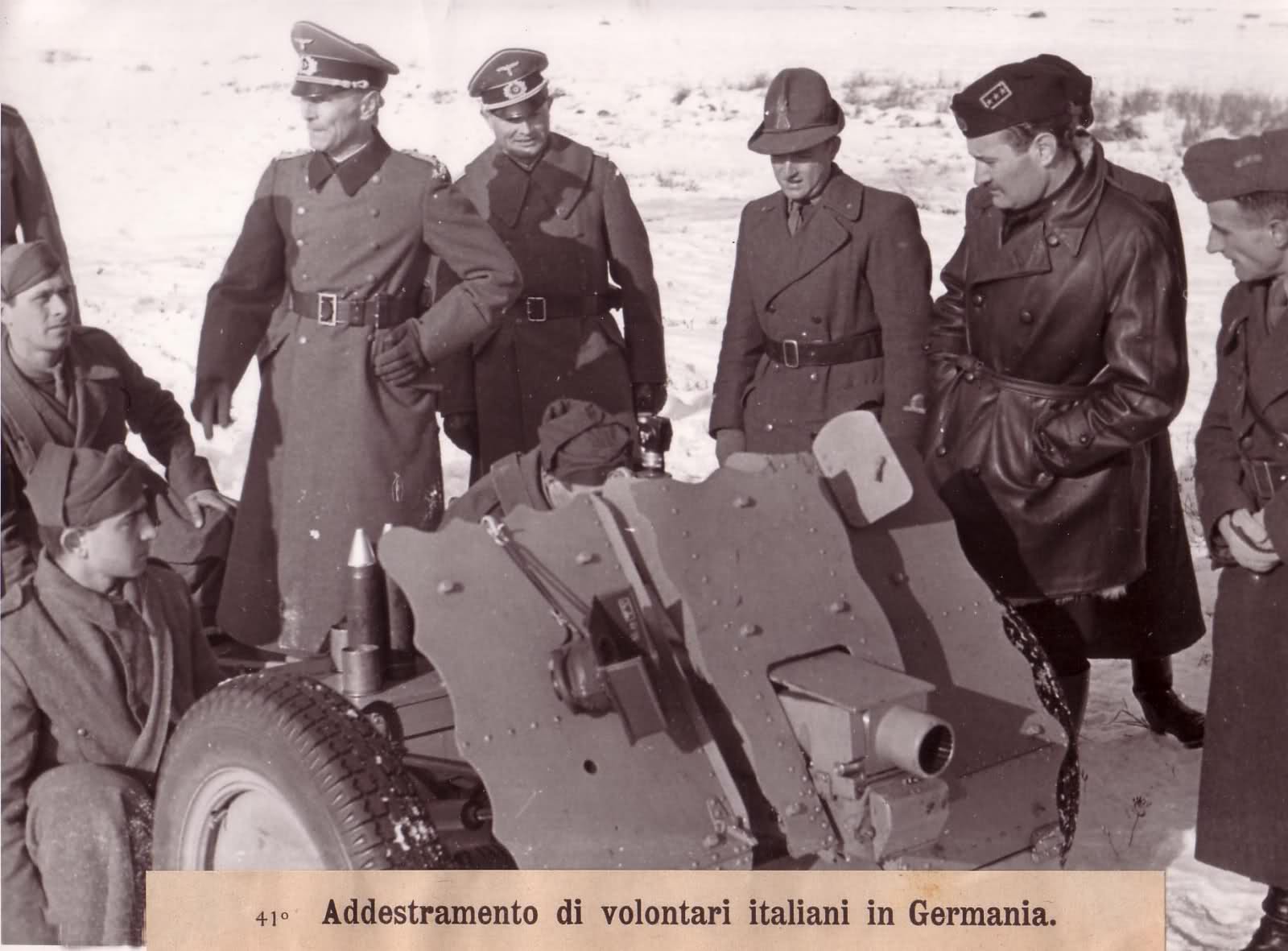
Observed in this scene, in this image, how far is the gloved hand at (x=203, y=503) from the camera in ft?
13.7

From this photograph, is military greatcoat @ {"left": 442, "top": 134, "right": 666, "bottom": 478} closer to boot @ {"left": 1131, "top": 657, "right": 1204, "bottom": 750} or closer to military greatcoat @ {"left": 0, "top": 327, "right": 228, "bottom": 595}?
military greatcoat @ {"left": 0, "top": 327, "right": 228, "bottom": 595}

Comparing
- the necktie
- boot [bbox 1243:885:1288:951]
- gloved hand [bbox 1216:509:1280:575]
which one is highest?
the necktie

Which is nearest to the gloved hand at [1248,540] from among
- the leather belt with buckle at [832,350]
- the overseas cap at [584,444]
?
the leather belt with buckle at [832,350]

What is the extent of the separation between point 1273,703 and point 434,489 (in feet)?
7.10

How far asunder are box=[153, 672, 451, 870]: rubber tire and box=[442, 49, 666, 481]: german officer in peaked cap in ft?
5.26

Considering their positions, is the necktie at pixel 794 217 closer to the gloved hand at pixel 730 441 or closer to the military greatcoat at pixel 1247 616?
the gloved hand at pixel 730 441

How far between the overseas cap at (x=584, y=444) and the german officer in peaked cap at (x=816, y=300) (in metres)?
0.95

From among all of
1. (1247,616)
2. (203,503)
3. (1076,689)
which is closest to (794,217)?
(1076,689)

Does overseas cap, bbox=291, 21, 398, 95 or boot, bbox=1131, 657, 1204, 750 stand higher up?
overseas cap, bbox=291, 21, 398, 95

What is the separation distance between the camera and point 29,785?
11.8 feet

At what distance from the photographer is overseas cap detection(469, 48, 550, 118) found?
160 inches

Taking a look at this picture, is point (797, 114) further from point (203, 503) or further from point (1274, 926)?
point (1274, 926)

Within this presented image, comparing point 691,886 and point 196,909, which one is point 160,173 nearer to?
point 196,909

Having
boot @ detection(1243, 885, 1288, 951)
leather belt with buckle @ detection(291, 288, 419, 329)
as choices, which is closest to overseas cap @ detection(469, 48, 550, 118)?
leather belt with buckle @ detection(291, 288, 419, 329)
